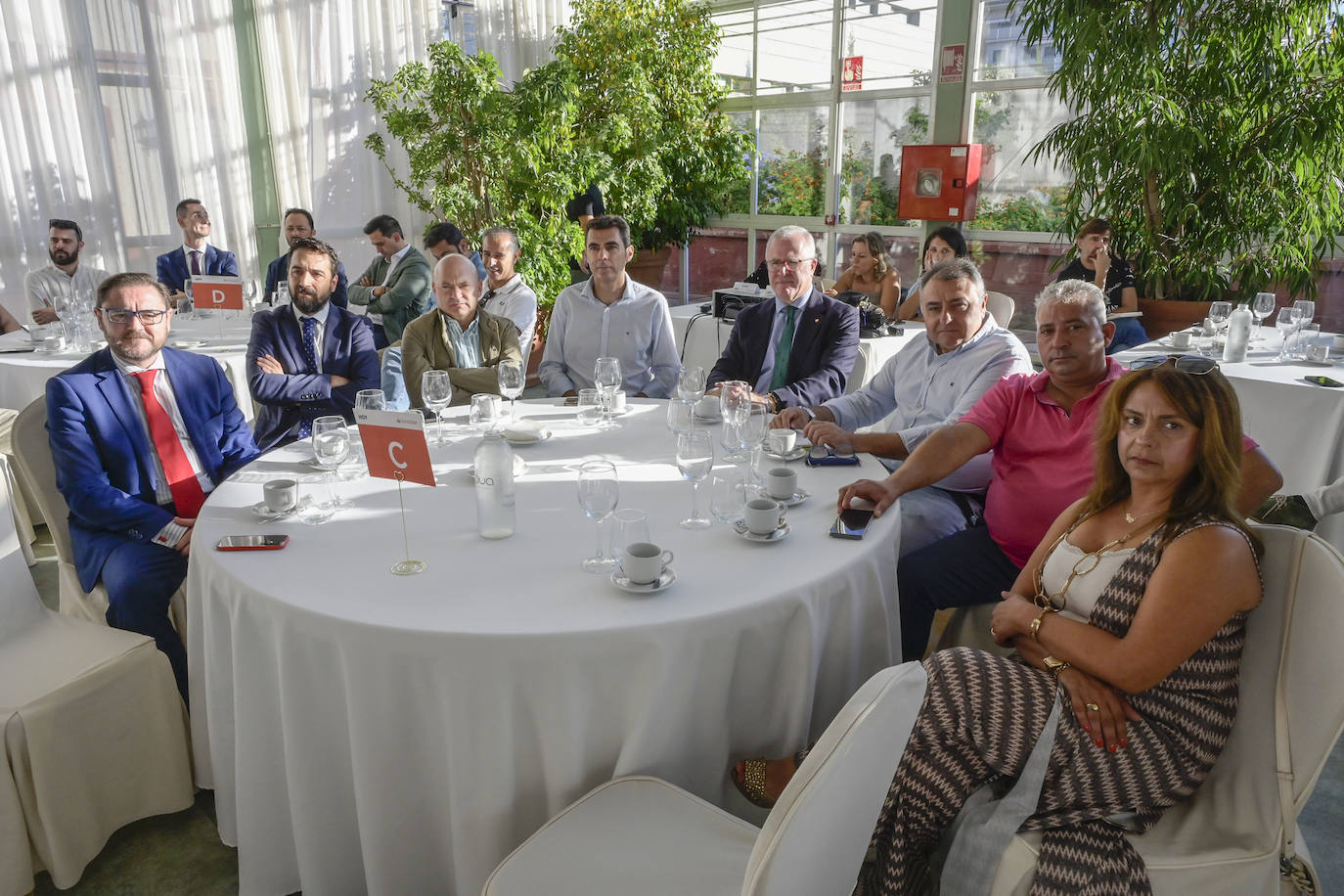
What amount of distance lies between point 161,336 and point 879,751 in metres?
2.45

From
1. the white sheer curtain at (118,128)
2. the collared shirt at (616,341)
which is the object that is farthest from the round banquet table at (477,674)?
the white sheer curtain at (118,128)

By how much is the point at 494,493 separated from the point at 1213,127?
18.5 ft

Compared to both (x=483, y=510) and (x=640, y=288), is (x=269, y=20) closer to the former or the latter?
(x=640, y=288)

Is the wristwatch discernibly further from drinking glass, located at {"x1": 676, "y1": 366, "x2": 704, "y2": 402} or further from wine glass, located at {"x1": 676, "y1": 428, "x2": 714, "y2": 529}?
drinking glass, located at {"x1": 676, "y1": 366, "x2": 704, "y2": 402}

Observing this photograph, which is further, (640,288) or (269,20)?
(269,20)

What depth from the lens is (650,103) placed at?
25.2 feet

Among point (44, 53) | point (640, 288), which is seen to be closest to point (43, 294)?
point (44, 53)

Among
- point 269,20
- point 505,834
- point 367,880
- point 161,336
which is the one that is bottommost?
point 367,880

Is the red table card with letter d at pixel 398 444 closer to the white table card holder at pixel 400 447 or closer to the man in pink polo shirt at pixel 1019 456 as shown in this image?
the white table card holder at pixel 400 447

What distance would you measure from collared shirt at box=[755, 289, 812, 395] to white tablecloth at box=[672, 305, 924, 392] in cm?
86

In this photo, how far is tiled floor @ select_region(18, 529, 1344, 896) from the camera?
6.53 feet

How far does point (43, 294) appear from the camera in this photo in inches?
207

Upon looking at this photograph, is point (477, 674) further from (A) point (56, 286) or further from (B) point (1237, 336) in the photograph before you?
(A) point (56, 286)

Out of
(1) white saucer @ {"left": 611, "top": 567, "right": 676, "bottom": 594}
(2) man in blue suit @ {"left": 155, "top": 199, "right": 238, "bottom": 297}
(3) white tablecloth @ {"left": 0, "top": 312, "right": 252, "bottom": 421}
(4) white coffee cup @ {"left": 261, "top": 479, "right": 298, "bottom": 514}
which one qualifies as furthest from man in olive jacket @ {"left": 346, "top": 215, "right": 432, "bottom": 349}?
(1) white saucer @ {"left": 611, "top": 567, "right": 676, "bottom": 594}
